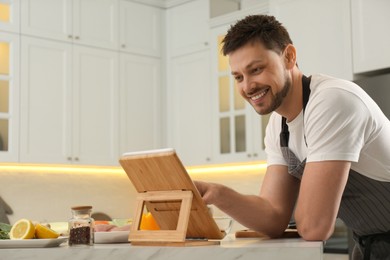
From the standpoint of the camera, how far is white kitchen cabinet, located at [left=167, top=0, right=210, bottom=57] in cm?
519

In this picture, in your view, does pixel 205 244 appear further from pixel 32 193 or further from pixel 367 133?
pixel 32 193

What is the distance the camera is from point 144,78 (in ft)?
17.5

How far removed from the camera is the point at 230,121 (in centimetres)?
488

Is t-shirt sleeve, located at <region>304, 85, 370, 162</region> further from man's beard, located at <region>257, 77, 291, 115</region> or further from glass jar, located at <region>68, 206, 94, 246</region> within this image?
glass jar, located at <region>68, 206, 94, 246</region>

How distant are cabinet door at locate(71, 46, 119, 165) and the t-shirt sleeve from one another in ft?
10.7

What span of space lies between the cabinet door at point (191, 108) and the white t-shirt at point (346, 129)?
3160 mm

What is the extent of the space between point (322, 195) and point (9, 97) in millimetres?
3297

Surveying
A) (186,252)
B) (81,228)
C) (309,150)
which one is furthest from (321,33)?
(186,252)

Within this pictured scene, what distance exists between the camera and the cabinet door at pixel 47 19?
185 inches

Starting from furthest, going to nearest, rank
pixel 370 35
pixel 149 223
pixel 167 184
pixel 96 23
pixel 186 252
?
pixel 96 23 < pixel 370 35 < pixel 149 223 < pixel 167 184 < pixel 186 252

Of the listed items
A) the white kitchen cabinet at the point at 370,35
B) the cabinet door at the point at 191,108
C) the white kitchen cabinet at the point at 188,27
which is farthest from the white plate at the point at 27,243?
the white kitchen cabinet at the point at 188,27

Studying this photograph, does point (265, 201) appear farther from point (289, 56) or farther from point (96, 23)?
point (96, 23)

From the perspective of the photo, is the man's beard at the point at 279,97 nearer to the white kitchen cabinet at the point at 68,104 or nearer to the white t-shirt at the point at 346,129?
the white t-shirt at the point at 346,129

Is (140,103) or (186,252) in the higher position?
(140,103)
